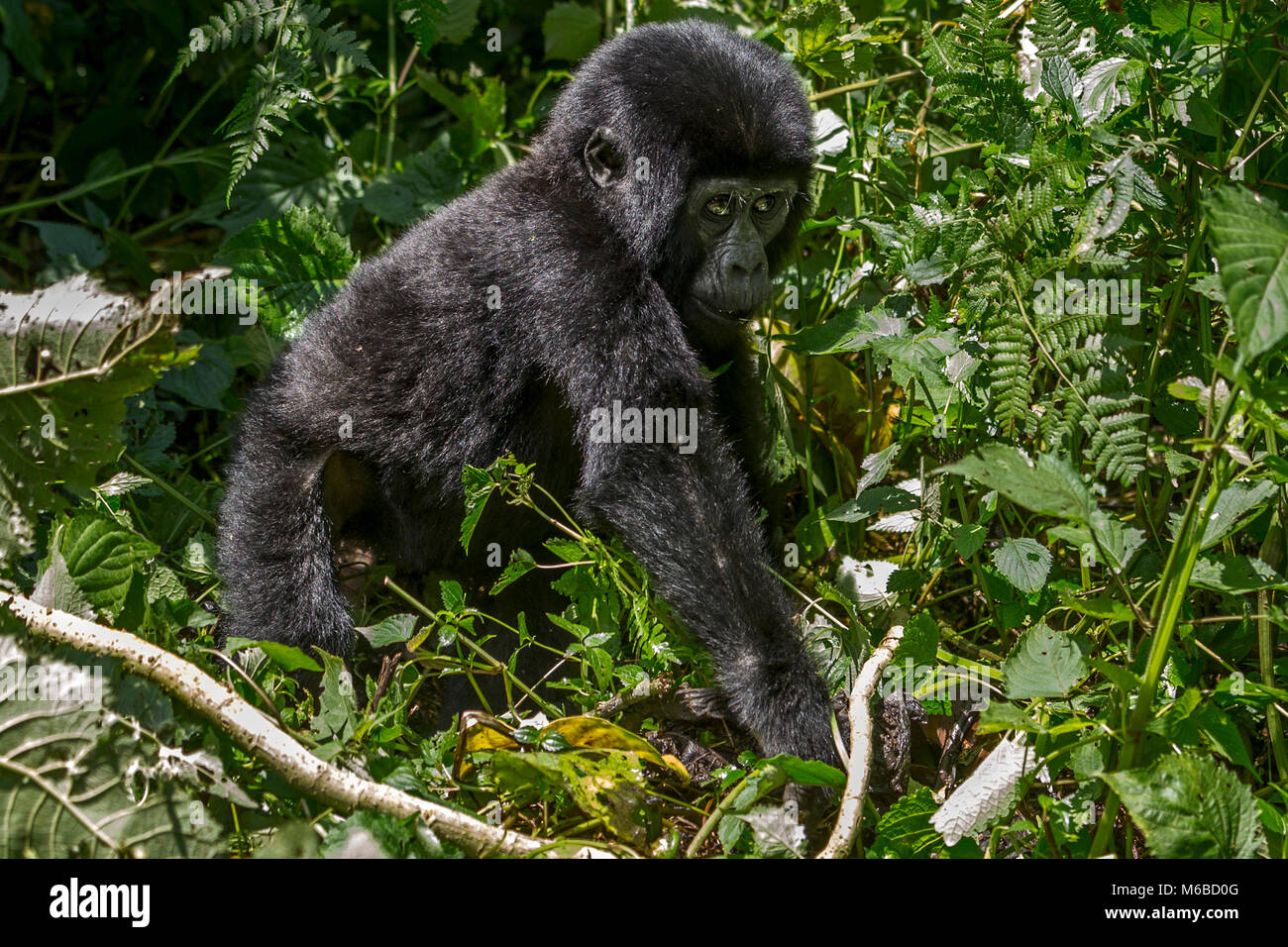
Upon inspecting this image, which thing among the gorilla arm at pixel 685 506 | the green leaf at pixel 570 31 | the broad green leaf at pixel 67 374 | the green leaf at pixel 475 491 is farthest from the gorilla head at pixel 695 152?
the green leaf at pixel 570 31

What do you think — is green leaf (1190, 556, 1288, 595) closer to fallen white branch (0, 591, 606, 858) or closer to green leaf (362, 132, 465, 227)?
fallen white branch (0, 591, 606, 858)

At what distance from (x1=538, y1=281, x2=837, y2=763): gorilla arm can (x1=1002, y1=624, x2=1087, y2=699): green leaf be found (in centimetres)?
64

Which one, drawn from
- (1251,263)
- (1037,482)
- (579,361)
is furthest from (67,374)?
(1251,263)

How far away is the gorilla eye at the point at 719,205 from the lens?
12.2ft

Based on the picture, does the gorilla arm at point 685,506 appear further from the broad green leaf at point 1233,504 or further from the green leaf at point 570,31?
the green leaf at point 570,31

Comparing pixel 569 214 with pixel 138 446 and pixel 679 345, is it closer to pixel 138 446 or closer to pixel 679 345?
pixel 679 345

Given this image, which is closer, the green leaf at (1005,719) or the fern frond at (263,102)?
the green leaf at (1005,719)

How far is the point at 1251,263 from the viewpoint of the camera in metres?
2.12

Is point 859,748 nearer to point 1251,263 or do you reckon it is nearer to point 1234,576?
point 1234,576

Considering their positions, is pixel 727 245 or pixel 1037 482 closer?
pixel 1037 482

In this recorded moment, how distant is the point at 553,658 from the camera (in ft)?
14.1

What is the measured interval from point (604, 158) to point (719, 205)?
0.39 m

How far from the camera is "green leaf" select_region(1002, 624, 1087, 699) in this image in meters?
2.60

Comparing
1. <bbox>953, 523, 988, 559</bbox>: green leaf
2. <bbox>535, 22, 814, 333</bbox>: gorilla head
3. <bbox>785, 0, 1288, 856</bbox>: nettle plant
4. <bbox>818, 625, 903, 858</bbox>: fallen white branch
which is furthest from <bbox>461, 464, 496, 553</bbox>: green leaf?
<bbox>953, 523, 988, 559</bbox>: green leaf
